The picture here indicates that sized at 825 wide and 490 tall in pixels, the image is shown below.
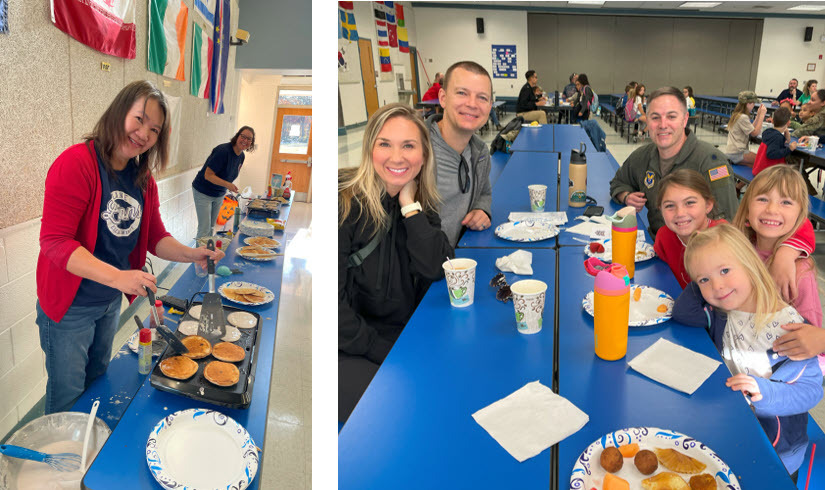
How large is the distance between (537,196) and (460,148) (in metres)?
0.40

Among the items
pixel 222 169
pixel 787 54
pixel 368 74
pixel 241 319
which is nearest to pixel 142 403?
pixel 241 319

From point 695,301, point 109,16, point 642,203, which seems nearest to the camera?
point 109,16

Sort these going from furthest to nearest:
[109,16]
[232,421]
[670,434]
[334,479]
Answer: [232,421] < [670,434] < [109,16] < [334,479]

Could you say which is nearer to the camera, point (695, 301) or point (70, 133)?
point (70, 133)

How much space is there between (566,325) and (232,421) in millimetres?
797

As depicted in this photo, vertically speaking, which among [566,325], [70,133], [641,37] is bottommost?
[566,325]

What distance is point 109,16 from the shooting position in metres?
0.78

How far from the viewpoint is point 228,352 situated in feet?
3.51

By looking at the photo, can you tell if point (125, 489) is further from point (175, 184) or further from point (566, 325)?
point (566, 325)

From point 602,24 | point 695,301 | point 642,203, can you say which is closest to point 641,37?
point 602,24

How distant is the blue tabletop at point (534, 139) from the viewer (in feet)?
14.8

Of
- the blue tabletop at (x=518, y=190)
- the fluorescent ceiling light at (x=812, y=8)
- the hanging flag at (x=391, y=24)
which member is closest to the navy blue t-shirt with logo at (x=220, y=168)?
the blue tabletop at (x=518, y=190)

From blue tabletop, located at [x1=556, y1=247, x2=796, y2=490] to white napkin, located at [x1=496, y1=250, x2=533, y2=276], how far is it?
334mm

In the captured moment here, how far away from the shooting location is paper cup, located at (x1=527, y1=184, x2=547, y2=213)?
7.93ft
